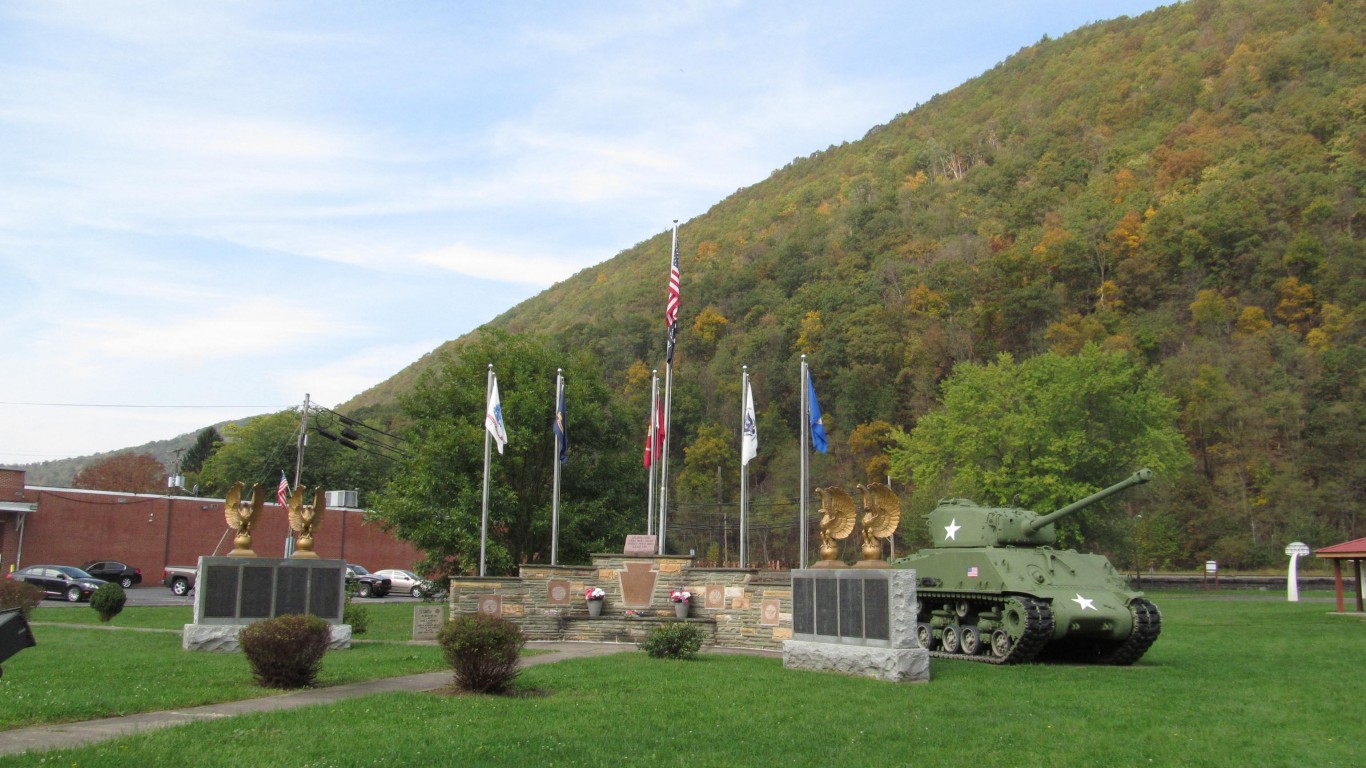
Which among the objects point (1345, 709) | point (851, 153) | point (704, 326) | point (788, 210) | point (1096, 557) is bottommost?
point (1345, 709)

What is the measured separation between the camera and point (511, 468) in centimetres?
3488

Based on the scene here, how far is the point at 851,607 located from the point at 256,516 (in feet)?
34.9

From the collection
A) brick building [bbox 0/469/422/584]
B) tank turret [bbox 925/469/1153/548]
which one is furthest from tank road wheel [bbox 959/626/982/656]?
brick building [bbox 0/469/422/584]

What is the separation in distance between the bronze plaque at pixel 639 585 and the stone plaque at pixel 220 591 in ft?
25.7

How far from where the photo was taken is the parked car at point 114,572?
135 ft

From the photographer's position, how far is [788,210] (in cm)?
11706

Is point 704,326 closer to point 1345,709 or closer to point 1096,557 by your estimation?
point 1096,557

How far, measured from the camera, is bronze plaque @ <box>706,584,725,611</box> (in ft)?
68.8

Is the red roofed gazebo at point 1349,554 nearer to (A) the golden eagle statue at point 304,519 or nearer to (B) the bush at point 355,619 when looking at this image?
(B) the bush at point 355,619

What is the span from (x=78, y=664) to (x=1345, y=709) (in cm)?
1587

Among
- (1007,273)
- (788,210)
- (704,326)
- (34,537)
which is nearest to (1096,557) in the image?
(34,537)

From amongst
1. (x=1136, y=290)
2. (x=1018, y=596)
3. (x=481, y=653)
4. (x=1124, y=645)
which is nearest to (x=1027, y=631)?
(x=1018, y=596)

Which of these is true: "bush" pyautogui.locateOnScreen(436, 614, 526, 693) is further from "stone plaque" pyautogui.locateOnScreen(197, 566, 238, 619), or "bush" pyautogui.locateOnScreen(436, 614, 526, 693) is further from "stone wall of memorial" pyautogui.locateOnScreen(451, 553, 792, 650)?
"stone wall of memorial" pyautogui.locateOnScreen(451, 553, 792, 650)

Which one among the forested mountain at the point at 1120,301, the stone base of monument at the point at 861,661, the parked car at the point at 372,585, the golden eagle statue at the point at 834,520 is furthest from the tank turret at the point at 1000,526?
the parked car at the point at 372,585
